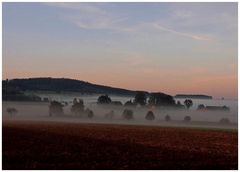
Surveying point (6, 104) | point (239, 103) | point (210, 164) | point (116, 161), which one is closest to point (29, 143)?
point (6, 104)

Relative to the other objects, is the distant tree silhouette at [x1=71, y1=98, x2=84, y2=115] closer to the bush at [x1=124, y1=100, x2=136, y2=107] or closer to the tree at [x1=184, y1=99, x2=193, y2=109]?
the bush at [x1=124, y1=100, x2=136, y2=107]

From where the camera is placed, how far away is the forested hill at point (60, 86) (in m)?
12.3

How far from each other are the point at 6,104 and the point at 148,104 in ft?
15.2

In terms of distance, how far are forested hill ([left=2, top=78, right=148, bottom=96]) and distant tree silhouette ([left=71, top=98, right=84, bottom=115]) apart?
629mm

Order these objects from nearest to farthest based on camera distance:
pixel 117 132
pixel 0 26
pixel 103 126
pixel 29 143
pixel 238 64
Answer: pixel 0 26, pixel 238 64, pixel 29 143, pixel 117 132, pixel 103 126

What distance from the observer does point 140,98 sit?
44.8 feet

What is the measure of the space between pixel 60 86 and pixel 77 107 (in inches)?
54.1

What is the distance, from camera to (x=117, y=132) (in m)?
21.9

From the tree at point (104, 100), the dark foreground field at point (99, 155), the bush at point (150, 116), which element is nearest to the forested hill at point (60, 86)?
the tree at point (104, 100)

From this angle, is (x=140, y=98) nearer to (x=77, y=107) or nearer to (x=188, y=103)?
(x=188, y=103)

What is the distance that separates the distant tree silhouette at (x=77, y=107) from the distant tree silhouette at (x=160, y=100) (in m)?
2.28

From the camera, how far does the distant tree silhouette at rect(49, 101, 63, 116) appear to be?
44.5 feet

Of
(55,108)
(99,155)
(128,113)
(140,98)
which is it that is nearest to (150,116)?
(128,113)

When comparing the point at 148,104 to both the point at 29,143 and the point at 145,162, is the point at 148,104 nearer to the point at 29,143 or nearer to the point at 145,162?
the point at 145,162
